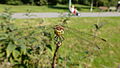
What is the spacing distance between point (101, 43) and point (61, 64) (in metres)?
5.16

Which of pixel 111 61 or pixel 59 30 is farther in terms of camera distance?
pixel 111 61

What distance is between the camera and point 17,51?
9.19 feet

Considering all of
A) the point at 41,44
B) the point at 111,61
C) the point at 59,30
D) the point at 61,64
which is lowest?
the point at 111,61

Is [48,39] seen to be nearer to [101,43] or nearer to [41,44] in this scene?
[41,44]

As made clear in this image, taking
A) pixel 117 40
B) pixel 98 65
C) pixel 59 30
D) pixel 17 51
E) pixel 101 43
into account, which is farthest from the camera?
pixel 117 40

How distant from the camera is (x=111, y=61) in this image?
7.26m

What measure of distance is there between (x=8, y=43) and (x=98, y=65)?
453cm

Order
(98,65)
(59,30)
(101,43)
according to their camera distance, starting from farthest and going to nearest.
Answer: (101,43) < (98,65) < (59,30)

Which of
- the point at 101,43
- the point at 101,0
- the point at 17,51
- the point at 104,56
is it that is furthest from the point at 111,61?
the point at 101,0

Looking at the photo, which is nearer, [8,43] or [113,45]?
[8,43]

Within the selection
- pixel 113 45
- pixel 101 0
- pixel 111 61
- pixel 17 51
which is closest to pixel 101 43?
pixel 113 45

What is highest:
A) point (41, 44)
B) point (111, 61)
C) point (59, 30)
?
point (59, 30)

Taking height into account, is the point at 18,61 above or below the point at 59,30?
below

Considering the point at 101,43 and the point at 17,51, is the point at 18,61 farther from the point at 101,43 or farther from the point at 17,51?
the point at 101,43
